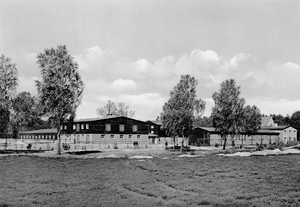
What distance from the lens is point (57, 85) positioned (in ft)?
137

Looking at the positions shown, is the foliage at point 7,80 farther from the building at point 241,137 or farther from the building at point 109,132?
the building at point 241,137

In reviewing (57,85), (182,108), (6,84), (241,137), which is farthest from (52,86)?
(241,137)

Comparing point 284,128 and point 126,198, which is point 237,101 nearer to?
point 284,128

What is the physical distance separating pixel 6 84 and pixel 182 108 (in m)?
27.7

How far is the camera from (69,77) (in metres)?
43.2

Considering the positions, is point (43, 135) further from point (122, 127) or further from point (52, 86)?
point (52, 86)

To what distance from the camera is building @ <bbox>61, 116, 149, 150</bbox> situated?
66688mm

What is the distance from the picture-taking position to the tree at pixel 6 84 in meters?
42.9

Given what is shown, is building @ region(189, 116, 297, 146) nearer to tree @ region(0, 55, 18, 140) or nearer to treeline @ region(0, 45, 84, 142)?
treeline @ region(0, 45, 84, 142)

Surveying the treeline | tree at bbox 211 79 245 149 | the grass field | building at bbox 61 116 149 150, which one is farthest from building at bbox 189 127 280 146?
the grass field

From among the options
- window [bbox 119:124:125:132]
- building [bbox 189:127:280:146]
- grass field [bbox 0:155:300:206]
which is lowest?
building [bbox 189:127:280:146]

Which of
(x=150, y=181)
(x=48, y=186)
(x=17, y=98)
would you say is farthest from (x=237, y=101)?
(x=48, y=186)

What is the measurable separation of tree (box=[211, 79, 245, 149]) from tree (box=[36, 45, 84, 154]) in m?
28.5

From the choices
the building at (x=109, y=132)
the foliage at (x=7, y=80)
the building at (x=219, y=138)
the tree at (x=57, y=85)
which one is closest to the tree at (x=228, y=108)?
the building at (x=219, y=138)
